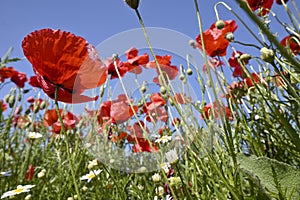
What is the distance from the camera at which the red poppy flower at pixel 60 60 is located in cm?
52

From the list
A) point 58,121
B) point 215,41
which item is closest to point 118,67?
point 215,41

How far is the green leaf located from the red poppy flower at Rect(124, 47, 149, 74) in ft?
2.19

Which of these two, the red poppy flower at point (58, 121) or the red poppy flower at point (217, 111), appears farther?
the red poppy flower at point (58, 121)

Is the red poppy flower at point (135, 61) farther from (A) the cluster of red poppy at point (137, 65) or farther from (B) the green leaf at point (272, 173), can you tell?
(B) the green leaf at point (272, 173)

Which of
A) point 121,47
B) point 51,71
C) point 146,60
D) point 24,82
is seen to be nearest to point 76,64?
point 51,71

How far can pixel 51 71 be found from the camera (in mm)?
518

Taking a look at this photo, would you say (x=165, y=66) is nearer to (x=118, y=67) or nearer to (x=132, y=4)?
(x=118, y=67)

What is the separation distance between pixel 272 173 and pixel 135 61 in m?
0.74

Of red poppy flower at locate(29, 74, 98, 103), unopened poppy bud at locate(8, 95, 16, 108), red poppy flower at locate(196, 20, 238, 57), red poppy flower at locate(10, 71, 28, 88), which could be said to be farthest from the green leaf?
red poppy flower at locate(10, 71, 28, 88)

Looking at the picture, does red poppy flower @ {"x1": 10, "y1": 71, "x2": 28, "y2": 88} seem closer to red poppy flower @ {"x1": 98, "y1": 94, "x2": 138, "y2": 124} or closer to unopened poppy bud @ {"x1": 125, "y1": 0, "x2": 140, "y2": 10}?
red poppy flower @ {"x1": 98, "y1": 94, "x2": 138, "y2": 124}

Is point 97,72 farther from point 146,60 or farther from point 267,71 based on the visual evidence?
point 146,60

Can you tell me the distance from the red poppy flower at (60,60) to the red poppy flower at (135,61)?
21.7 inches

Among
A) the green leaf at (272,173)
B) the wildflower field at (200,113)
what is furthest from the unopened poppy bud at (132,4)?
the green leaf at (272,173)

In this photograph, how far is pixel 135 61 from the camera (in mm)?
1160
